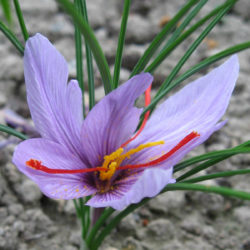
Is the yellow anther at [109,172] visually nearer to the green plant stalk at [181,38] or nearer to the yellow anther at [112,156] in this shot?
the yellow anther at [112,156]

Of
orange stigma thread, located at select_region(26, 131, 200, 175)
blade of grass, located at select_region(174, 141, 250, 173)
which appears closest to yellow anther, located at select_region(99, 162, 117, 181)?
orange stigma thread, located at select_region(26, 131, 200, 175)

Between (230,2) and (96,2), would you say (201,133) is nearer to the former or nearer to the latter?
(230,2)

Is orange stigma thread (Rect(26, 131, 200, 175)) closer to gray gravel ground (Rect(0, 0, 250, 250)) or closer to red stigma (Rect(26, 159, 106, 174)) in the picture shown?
red stigma (Rect(26, 159, 106, 174))

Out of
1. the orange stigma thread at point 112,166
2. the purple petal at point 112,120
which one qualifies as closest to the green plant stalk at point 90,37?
the purple petal at point 112,120

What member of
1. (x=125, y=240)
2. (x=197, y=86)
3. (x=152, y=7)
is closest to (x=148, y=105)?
(x=197, y=86)

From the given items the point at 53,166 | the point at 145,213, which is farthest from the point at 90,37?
the point at 145,213
